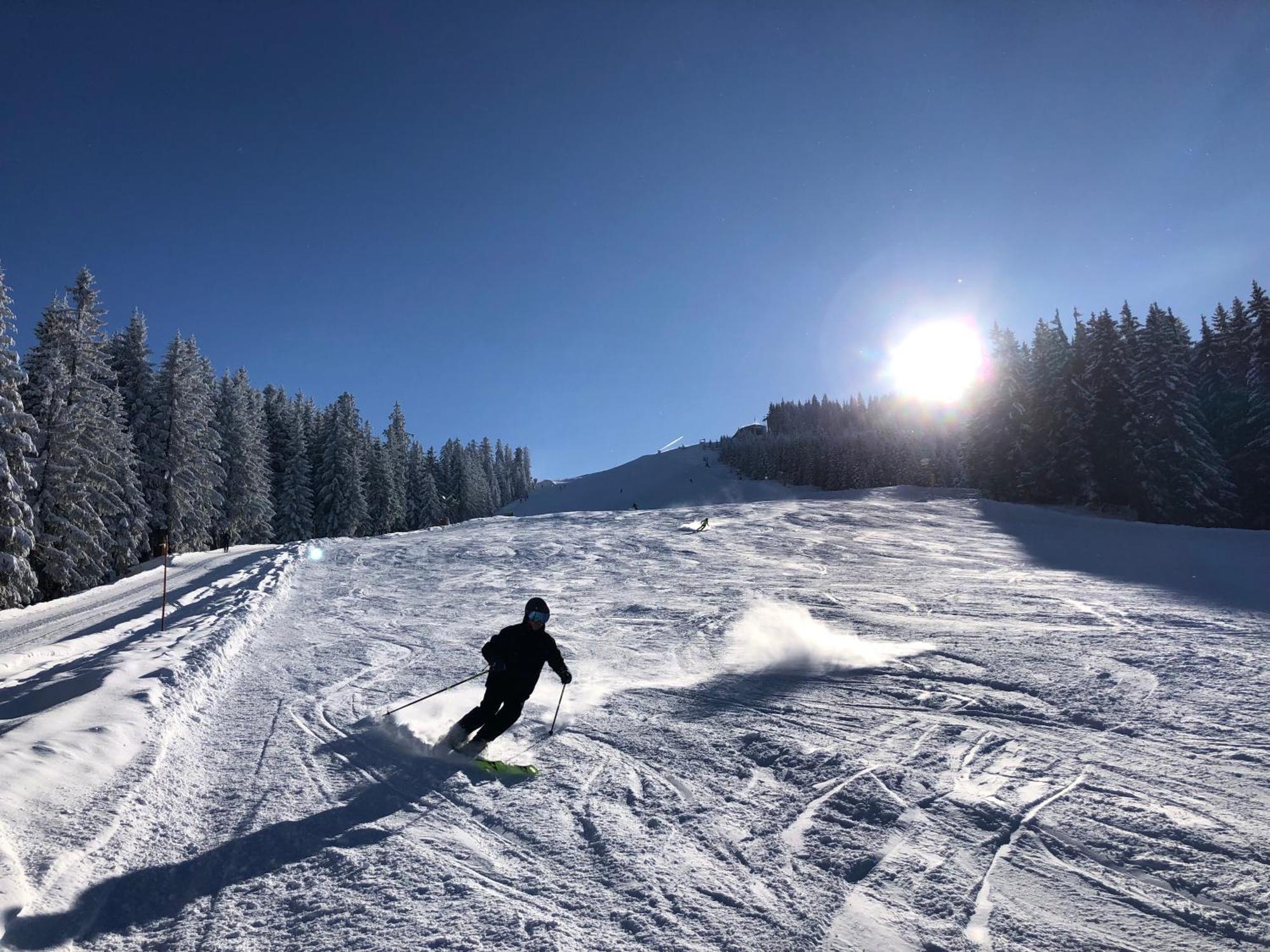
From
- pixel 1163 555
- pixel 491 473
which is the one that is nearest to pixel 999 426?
pixel 1163 555

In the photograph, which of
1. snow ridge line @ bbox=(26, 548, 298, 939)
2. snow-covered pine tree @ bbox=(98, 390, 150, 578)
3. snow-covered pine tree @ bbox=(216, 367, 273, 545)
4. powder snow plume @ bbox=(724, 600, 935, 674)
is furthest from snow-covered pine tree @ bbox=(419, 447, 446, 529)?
powder snow plume @ bbox=(724, 600, 935, 674)

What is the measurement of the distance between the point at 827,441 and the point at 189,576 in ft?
281

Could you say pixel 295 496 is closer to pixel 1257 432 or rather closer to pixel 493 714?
pixel 493 714

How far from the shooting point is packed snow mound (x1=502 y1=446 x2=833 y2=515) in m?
83.8

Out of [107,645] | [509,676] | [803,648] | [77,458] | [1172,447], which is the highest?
[77,458]

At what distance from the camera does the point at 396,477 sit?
2437 inches

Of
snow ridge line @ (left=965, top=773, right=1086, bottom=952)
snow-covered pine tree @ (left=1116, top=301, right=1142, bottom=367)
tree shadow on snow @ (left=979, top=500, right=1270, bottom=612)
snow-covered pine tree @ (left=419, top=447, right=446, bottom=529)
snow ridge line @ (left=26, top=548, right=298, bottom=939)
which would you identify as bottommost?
tree shadow on snow @ (left=979, top=500, right=1270, bottom=612)

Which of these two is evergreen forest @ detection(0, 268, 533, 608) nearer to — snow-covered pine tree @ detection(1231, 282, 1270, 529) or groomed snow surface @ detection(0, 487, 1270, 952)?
groomed snow surface @ detection(0, 487, 1270, 952)

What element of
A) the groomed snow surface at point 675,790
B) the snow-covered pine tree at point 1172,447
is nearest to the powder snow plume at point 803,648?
the groomed snow surface at point 675,790

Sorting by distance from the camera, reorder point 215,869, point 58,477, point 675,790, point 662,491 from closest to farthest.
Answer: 1. point 215,869
2. point 675,790
3. point 58,477
4. point 662,491

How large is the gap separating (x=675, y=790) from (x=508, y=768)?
63.4 inches

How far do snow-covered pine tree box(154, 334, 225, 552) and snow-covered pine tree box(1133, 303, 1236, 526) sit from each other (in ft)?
193

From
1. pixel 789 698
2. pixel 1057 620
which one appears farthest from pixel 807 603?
pixel 789 698

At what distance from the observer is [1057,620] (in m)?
11.4
